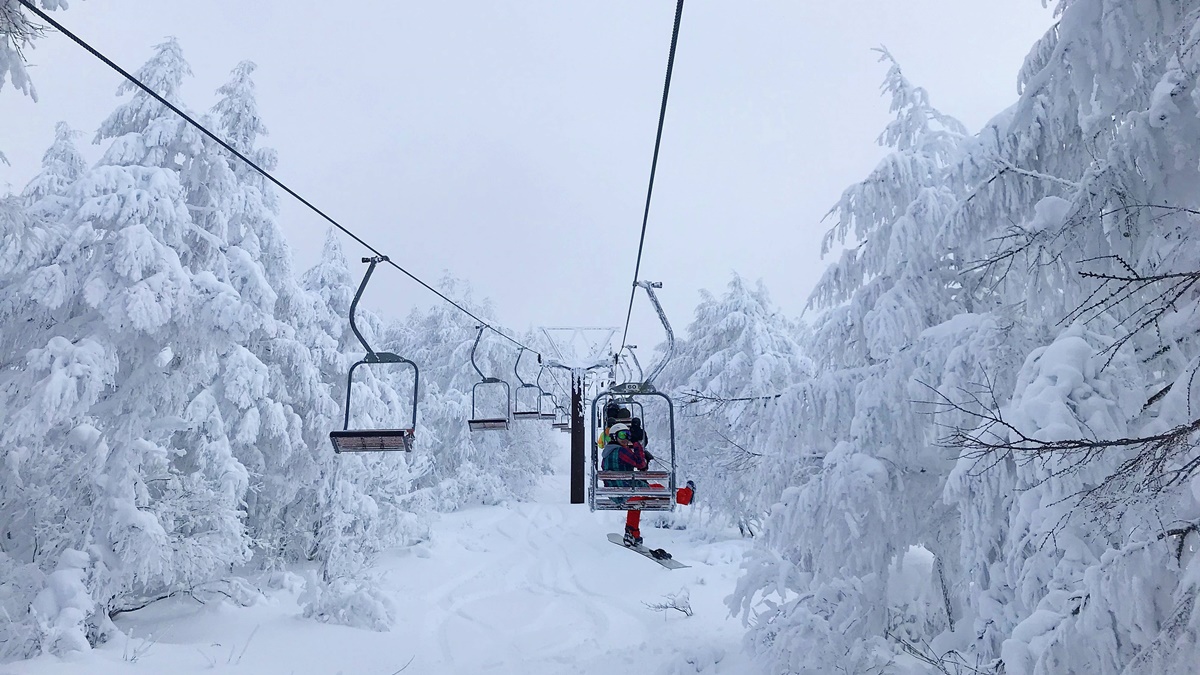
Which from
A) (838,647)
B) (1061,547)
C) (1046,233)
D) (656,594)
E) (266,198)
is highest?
(266,198)

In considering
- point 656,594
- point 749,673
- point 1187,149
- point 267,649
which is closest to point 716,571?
point 656,594

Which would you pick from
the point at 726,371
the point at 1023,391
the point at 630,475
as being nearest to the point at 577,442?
the point at 726,371

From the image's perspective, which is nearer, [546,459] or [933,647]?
[933,647]

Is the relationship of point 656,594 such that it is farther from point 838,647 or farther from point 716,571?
point 838,647

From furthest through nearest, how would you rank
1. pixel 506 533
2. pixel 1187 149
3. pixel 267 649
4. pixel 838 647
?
pixel 506 533
pixel 267 649
pixel 838 647
pixel 1187 149

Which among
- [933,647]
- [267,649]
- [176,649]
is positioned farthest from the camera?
[267,649]

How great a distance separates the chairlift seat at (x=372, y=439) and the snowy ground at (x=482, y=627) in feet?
17.1

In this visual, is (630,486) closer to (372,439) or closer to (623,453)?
(623,453)

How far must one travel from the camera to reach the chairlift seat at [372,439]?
780 centimetres

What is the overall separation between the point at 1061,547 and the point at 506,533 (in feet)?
80.1

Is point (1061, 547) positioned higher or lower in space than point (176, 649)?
higher

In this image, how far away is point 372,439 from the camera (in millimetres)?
8133

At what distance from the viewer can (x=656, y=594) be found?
1697cm

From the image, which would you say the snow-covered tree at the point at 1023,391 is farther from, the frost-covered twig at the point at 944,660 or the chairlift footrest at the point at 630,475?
the chairlift footrest at the point at 630,475
